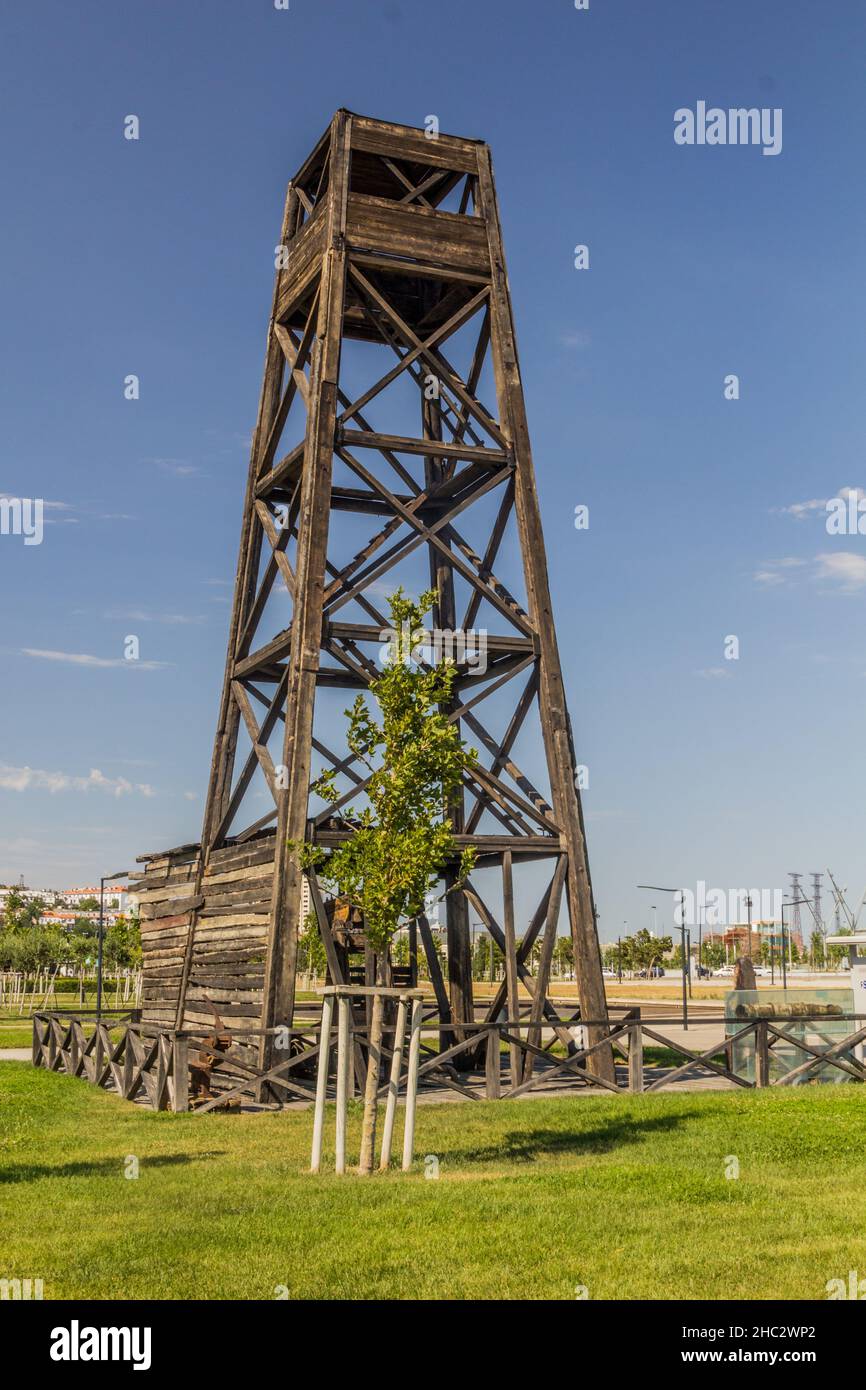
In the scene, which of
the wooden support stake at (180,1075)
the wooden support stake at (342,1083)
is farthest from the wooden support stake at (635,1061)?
the wooden support stake at (342,1083)

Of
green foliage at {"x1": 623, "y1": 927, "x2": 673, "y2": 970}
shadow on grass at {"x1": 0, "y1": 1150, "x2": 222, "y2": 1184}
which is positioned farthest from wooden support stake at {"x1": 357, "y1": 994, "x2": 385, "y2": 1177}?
green foliage at {"x1": 623, "y1": 927, "x2": 673, "y2": 970}

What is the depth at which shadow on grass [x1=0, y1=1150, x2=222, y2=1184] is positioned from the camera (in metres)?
13.4

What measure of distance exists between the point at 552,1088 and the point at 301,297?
50.5 ft

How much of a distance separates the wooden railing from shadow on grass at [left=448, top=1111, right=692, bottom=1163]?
2504mm

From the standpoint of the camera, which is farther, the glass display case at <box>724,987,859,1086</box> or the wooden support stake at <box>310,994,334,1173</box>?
the glass display case at <box>724,987,859,1086</box>

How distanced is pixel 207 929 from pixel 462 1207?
13271 millimetres

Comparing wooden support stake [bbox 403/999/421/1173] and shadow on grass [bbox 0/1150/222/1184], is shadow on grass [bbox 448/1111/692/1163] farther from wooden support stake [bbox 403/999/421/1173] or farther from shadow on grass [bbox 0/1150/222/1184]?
shadow on grass [bbox 0/1150/222/1184]

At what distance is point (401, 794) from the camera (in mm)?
14125

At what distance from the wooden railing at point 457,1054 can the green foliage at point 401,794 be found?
15.5 feet

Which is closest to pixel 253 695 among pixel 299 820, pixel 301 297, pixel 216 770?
pixel 216 770

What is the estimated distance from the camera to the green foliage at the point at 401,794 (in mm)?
14023

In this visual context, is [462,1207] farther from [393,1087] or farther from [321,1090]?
[321,1090]

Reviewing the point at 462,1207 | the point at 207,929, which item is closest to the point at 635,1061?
the point at 207,929

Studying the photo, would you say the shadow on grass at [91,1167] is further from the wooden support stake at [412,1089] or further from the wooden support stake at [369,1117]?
the wooden support stake at [412,1089]
